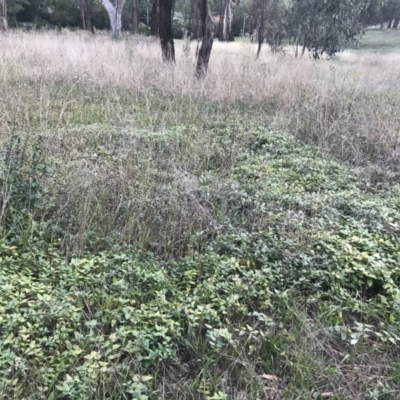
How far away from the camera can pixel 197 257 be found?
Answer: 2.67 meters

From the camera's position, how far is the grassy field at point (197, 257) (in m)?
1.92

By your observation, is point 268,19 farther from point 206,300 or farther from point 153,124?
point 206,300

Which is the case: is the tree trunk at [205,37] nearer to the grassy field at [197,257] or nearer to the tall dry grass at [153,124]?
the tall dry grass at [153,124]

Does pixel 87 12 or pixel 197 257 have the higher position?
pixel 87 12

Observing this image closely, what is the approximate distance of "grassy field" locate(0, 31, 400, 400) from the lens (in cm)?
192

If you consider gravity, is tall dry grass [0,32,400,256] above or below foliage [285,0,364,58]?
below

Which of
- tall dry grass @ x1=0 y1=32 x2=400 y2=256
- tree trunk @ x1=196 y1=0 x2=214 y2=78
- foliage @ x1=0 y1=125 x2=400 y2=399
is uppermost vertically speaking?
→ tree trunk @ x1=196 y1=0 x2=214 y2=78

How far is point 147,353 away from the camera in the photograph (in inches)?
76.5

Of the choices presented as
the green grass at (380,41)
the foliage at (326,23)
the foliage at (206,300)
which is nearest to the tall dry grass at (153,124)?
the foliage at (206,300)

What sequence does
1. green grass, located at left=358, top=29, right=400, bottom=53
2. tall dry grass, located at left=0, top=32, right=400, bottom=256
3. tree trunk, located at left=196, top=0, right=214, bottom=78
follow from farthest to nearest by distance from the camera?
1. green grass, located at left=358, top=29, right=400, bottom=53
2. tree trunk, located at left=196, top=0, right=214, bottom=78
3. tall dry grass, located at left=0, top=32, right=400, bottom=256

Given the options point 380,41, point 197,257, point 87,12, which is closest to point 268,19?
point 87,12

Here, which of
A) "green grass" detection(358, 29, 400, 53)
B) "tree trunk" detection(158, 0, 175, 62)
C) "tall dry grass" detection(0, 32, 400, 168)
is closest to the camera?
"tall dry grass" detection(0, 32, 400, 168)

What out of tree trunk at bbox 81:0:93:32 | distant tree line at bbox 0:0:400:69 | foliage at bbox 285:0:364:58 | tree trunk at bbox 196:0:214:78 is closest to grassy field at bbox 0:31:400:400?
tree trunk at bbox 196:0:214:78

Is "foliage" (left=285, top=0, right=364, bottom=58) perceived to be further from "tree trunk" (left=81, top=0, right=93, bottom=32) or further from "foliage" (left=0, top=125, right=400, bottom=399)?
"tree trunk" (left=81, top=0, right=93, bottom=32)
